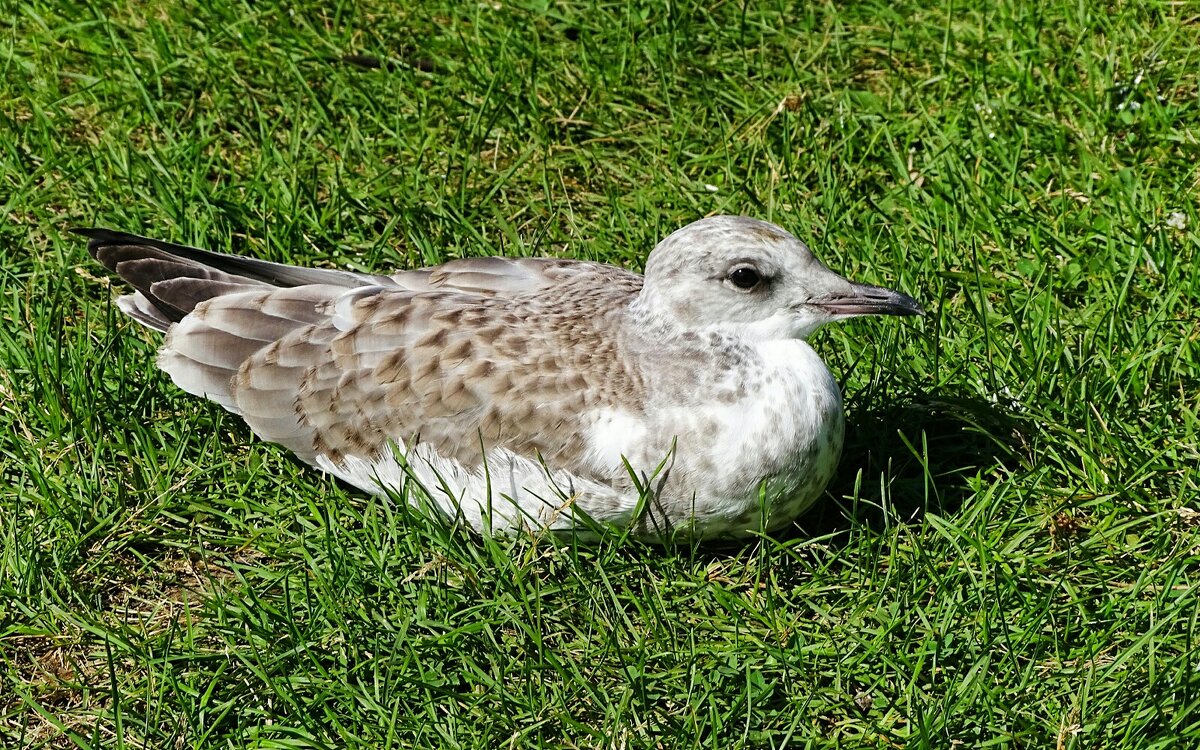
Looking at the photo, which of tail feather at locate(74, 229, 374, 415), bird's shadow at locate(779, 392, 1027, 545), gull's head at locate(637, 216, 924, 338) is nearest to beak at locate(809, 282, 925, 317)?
gull's head at locate(637, 216, 924, 338)

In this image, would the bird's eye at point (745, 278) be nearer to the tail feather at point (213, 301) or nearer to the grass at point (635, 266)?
the grass at point (635, 266)

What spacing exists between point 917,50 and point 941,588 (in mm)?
3238

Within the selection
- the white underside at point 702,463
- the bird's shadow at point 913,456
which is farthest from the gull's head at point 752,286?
the bird's shadow at point 913,456

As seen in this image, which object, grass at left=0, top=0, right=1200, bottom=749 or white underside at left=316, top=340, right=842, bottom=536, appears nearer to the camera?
grass at left=0, top=0, right=1200, bottom=749

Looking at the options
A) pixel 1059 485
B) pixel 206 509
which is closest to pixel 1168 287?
pixel 1059 485

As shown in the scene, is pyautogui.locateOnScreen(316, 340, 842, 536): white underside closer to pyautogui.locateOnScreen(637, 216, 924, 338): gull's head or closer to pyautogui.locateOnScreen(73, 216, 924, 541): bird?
pyautogui.locateOnScreen(73, 216, 924, 541): bird

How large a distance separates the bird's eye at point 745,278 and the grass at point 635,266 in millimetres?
784

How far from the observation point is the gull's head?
15.1ft

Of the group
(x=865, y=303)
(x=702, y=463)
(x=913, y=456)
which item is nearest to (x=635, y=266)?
(x=913, y=456)

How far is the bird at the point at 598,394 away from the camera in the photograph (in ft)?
15.0

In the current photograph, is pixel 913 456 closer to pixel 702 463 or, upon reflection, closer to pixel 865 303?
pixel 865 303

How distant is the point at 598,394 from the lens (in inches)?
184

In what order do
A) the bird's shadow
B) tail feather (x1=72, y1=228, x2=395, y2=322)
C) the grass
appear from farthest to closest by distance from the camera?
tail feather (x1=72, y1=228, x2=395, y2=322), the bird's shadow, the grass

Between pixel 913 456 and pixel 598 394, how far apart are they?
1226 millimetres
